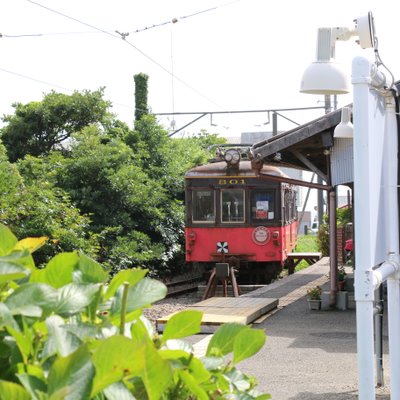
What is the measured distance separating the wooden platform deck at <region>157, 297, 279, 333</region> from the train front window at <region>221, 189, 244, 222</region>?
5.48 metres

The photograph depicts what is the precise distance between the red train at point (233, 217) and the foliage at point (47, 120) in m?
6.97

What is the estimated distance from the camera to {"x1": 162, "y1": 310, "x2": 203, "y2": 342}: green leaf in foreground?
5.06ft

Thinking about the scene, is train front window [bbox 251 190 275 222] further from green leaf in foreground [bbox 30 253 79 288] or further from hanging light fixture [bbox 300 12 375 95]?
green leaf in foreground [bbox 30 253 79 288]

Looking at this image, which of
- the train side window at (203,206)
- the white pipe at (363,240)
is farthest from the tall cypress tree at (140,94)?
the white pipe at (363,240)

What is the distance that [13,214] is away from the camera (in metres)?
17.0

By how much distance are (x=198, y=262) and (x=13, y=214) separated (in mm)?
4707

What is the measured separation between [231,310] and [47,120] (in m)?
14.6

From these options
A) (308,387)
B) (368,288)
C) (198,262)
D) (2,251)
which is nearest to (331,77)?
(368,288)

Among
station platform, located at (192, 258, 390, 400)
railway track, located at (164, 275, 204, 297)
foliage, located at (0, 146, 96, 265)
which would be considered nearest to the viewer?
station platform, located at (192, 258, 390, 400)

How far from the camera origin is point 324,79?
5152mm

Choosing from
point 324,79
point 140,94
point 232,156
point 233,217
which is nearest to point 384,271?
point 324,79

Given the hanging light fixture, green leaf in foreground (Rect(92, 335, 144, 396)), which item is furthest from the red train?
green leaf in foreground (Rect(92, 335, 144, 396))

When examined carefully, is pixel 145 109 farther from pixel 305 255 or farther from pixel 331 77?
pixel 331 77

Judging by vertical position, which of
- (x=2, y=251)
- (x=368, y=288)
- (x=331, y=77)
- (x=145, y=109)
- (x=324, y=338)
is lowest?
(x=324, y=338)
